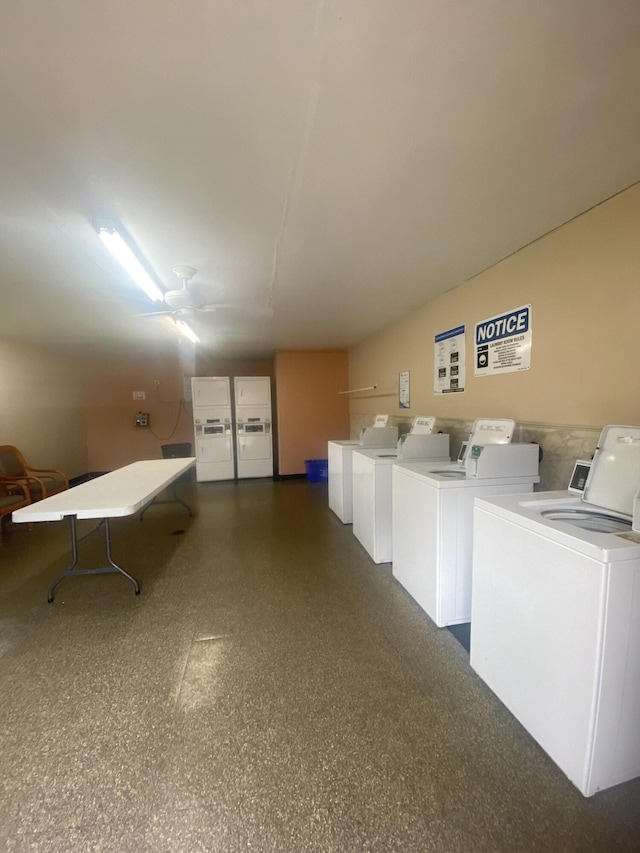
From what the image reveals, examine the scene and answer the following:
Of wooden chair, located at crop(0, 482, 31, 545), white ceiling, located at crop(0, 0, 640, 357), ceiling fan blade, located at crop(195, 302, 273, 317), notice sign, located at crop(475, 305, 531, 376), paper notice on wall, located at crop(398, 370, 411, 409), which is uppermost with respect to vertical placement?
white ceiling, located at crop(0, 0, 640, 357)

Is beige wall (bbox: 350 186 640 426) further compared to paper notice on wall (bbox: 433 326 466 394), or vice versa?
paper notice on wall (bbox: 433 326 466 394)

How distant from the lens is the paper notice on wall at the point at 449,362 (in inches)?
117

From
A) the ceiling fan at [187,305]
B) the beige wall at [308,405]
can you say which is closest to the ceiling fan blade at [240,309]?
the ceiling fan at [187,305]

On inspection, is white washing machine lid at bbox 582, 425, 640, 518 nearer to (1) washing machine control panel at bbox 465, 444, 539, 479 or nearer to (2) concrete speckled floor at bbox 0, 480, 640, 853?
(1) washing machine control panel at bbox 465, 444, 539, 479

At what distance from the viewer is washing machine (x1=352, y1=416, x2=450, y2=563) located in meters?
2.88

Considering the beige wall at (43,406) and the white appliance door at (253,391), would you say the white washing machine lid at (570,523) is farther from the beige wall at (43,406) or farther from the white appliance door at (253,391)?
the beige wall at (43,406)

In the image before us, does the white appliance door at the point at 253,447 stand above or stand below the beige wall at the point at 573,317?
below

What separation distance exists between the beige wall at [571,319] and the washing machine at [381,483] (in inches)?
15.5

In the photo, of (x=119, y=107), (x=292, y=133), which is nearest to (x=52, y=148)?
(x=119, y=107)

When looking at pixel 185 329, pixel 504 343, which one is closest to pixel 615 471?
pixel 504 343

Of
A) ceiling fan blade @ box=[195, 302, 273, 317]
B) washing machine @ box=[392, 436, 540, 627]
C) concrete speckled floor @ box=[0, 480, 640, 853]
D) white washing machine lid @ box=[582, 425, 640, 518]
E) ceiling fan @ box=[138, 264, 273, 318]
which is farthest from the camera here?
ceiling fan blade @ box=[195, 302, 273, 317]

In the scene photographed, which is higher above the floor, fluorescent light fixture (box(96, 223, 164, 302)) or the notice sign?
fluorescent light fixture (box(96, 223, 164, 302))

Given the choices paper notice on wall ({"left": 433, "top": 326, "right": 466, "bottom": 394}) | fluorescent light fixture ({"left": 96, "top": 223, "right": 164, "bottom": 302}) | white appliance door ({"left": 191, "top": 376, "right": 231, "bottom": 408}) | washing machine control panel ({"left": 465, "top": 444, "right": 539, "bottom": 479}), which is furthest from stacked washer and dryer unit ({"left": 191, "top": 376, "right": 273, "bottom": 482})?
washing machine control panel ({"left": 465, "top": 444, "right": 539, "bottom": 479})

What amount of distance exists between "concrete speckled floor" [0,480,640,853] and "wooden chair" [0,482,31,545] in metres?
1.44
